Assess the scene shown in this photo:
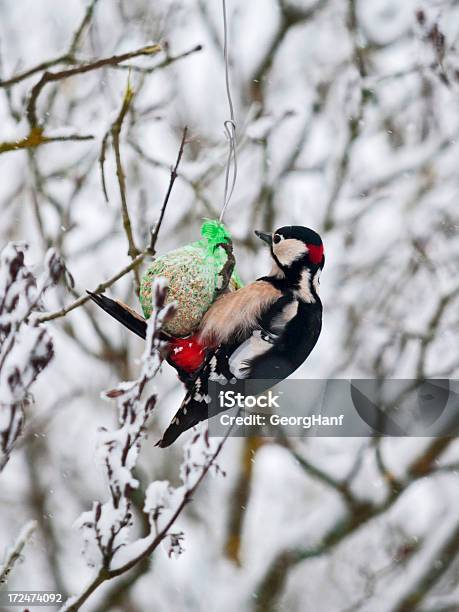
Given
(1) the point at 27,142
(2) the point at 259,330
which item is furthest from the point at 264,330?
(1) the point at 27,142

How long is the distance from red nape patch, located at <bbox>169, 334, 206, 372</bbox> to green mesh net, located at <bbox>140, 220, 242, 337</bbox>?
0.02 metres

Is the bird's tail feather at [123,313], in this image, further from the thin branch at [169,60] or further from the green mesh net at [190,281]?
the thin branch at [169,60]

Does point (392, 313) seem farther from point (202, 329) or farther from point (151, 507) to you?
point (151, 507)

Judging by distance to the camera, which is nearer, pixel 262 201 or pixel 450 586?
pixel 262 201

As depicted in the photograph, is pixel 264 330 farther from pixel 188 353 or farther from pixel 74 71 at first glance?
pixel 74 71

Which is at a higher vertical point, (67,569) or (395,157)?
(395,157)

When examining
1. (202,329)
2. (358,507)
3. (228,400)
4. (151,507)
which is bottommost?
(151,507)

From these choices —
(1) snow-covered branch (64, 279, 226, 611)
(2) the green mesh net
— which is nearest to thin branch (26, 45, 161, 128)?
(2) the green mesh net

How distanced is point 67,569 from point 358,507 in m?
2.99

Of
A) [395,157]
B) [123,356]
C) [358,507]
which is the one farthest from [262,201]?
[358,507]

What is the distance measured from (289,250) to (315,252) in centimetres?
7

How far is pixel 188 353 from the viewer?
1897 mm

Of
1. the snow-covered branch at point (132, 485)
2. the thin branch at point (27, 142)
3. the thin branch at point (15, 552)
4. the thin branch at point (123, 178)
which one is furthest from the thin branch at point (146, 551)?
the thin branch at point (27, 142)

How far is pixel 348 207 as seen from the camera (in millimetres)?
4707
